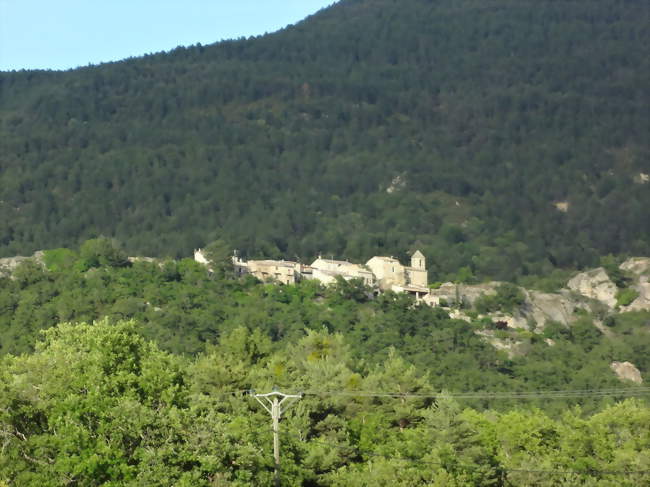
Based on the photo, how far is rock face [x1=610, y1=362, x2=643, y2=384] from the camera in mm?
115012

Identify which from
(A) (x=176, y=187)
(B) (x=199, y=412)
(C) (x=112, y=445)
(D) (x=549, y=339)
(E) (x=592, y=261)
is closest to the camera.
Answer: (C) (x=112, y=445)

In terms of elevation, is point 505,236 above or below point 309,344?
below

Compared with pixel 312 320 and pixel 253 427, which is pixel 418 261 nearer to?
pixel 312 320

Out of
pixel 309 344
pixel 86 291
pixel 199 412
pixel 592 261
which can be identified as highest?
pixel 199 412

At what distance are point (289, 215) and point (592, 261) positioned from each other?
3765cm

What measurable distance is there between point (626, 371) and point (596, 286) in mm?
29597

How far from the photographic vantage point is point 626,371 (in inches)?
4589

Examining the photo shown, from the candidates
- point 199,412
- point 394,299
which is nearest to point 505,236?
point 394,299

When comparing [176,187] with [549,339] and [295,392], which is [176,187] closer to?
[549,339]

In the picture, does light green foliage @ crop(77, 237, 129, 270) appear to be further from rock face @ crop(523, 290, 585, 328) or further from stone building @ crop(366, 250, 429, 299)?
rock face @ crop(523, 290, 585, 328)

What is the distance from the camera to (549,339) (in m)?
128

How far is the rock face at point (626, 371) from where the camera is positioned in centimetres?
11501

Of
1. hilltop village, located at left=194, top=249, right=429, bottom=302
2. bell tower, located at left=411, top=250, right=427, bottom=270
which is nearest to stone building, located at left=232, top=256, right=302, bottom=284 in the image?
hilltop village, located at left=194, top=249, right=429, bottom=302

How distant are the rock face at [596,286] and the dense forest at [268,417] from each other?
31165mm
